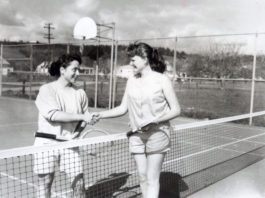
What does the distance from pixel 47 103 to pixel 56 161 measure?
0.52m

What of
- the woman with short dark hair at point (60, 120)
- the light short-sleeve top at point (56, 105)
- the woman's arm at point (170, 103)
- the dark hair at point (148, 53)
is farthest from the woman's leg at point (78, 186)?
the dark hair at point (148, 53)

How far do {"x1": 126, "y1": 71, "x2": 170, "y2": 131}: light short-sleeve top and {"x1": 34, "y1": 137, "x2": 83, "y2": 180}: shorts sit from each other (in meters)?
0.60

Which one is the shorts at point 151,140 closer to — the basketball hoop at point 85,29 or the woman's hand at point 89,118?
the woman's hand at point 89,118

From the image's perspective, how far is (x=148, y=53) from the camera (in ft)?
10.3

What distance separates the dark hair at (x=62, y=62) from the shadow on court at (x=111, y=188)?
1.73 meters

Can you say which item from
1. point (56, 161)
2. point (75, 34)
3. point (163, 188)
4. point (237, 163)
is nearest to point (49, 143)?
point (56, 161)

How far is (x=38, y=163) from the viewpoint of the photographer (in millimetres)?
2998

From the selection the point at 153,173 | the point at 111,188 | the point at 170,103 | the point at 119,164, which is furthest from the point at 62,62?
the point at 119,164

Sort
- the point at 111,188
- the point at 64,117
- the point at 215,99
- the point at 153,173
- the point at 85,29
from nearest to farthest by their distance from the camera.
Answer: the point at 64,117 < the point at 153,173 < the point at 111,188 < the point at 85,29 < the point at 215,99

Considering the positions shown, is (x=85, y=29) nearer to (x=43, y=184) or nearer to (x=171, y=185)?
(x=171, y=185)

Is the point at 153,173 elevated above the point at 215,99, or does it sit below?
above

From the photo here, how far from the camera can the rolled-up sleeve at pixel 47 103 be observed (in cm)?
293

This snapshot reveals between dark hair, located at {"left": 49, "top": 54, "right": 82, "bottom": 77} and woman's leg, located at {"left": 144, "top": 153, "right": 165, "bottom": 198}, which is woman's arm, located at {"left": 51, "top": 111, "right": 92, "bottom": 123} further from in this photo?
woman's leg, located at {"left": 144, "top": 153, "right": 165, "bottom": 198}

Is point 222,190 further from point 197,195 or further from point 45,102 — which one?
point 45,102
